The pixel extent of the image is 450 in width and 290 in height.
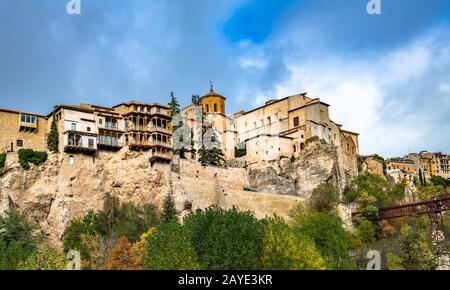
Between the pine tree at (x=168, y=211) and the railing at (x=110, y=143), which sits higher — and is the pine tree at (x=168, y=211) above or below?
below

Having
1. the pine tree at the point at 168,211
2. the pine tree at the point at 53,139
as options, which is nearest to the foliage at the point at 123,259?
the pine tree at the point at 168,211

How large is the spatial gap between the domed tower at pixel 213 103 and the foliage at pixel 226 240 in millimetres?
51617

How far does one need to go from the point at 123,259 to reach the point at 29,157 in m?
20.1

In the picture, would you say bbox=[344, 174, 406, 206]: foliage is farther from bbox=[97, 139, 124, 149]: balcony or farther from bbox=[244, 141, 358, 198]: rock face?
bbox=[97, 139, 124, 149]: balcony

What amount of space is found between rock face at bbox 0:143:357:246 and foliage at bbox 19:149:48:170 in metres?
0.46

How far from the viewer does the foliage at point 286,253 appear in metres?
44.2

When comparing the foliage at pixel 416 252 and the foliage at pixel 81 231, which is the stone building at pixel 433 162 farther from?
the foliage at pixel 81 231

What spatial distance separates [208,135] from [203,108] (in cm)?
1113

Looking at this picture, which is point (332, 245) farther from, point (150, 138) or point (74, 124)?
point (74, 124)

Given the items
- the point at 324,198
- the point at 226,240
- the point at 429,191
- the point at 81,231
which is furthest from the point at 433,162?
the point at 226,240

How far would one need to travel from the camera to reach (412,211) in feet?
243
